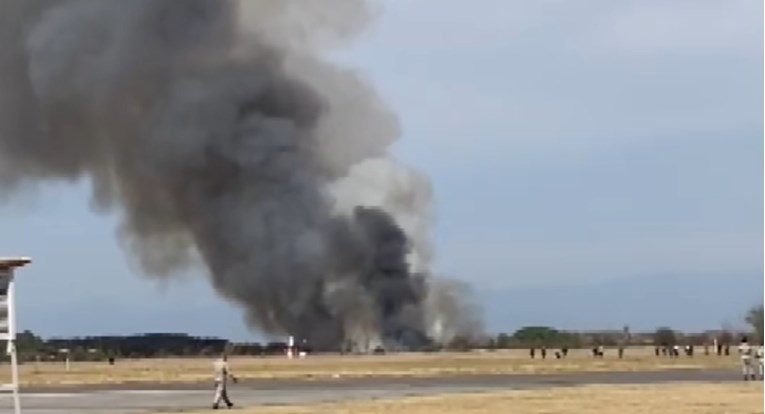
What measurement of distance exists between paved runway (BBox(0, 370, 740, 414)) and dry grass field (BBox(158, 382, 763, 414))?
3.00m

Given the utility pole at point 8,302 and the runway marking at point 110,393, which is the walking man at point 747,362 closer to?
the runway marking at point 110,393

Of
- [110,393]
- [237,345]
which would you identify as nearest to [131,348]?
[237,345]

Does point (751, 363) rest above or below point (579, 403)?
above

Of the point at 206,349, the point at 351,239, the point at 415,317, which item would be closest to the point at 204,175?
the point at 351,239

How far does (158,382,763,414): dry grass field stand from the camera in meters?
24.9

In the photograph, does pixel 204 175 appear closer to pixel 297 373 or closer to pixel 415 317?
pixel 415 317

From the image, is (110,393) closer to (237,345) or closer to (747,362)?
(747,362)

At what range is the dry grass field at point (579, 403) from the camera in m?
24.9

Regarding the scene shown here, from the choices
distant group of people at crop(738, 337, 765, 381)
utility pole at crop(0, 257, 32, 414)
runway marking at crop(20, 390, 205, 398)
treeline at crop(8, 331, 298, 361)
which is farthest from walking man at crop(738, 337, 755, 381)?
treeline at crop(8, 331, 298, 361)

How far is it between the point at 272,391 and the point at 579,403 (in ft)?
44.1

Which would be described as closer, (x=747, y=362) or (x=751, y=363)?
(x=747, y=362)

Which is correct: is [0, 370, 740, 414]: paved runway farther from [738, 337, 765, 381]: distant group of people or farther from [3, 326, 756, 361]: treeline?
[3, 326, 756, 361]: treeline

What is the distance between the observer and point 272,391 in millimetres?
38781

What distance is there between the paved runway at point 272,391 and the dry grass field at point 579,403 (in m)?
3.00
